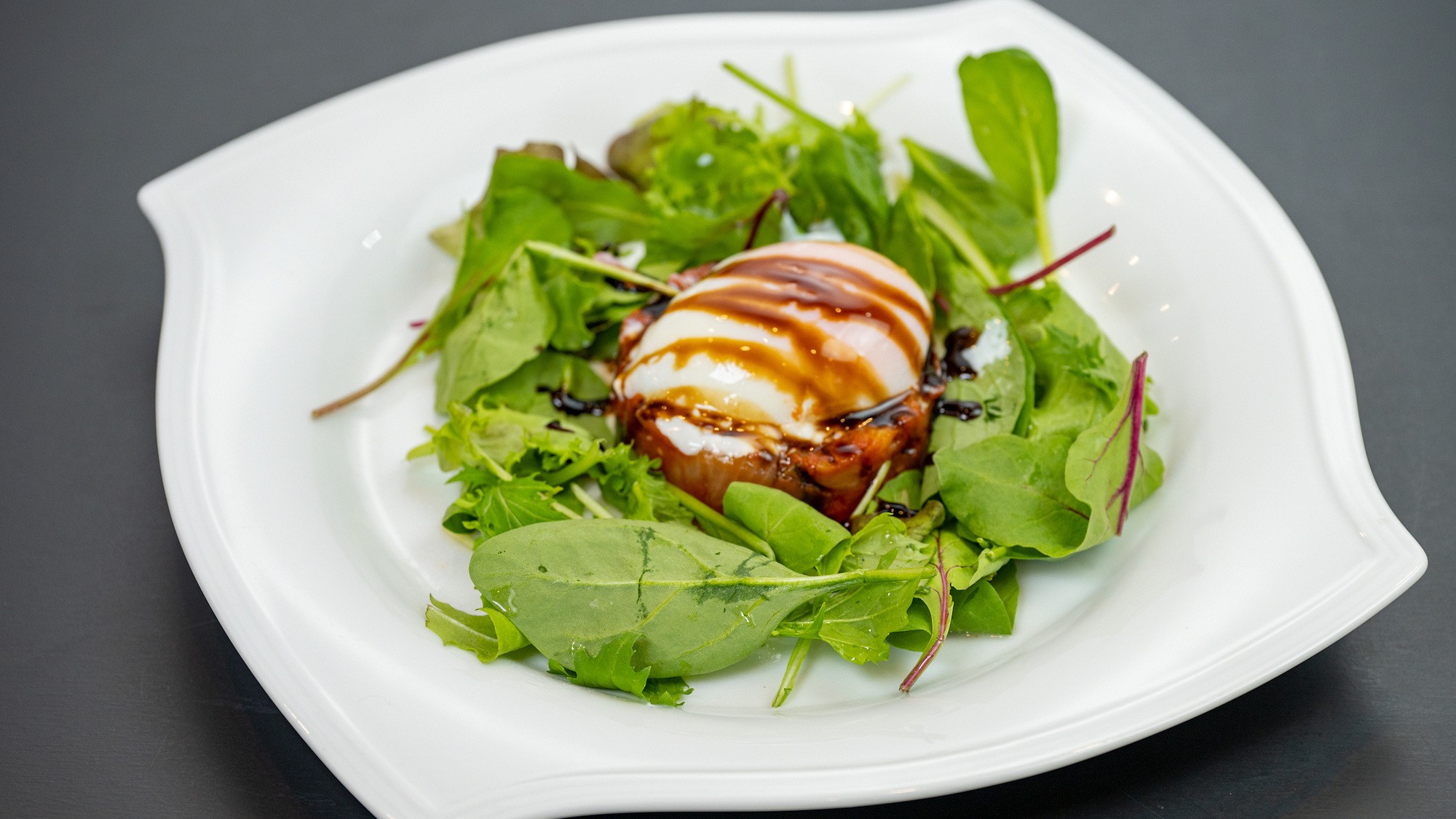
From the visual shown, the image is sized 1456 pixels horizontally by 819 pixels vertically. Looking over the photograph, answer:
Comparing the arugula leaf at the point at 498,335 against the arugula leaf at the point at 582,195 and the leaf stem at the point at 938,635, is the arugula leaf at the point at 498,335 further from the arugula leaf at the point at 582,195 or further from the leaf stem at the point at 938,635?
the leaf stem at the point at 938,635

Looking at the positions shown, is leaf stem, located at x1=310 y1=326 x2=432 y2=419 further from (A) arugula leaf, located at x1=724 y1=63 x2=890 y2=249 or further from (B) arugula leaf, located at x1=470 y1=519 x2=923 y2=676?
(A) arugula leaf, located at x1=724 y1=63 x2=890 y2=249

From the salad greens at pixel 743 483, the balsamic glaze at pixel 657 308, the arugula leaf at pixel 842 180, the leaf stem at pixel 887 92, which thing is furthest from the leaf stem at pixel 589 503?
the leaf stem at pixel 887 92

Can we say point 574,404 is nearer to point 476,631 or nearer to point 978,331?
point 476,631

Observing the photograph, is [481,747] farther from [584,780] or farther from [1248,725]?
[1248,725]

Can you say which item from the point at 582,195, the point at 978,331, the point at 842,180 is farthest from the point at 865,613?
the point at 582,195

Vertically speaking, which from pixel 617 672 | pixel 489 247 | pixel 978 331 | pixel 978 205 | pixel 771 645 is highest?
pixel 489 247

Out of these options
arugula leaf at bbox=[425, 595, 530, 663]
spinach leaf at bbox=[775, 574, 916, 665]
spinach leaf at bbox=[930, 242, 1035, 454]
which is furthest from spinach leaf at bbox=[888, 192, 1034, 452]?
arugula leaf at bbox=[425, 595, 530, 663]
